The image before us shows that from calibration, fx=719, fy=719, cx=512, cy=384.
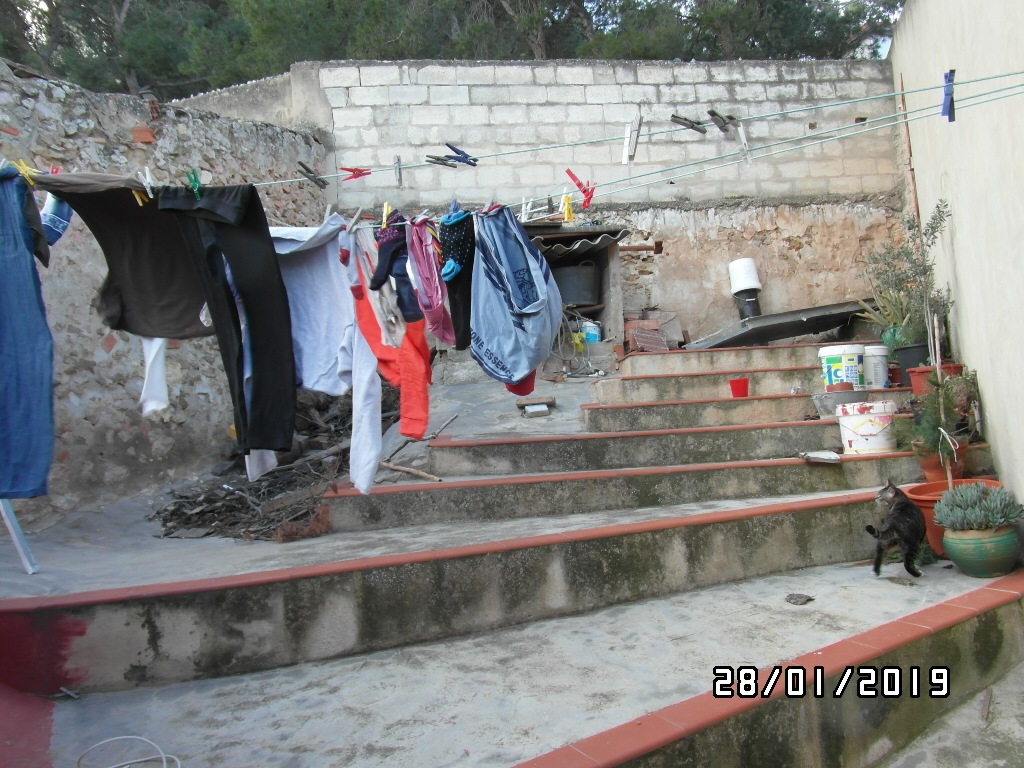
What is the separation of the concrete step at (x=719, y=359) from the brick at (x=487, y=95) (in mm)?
3618

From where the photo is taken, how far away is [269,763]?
215 cm

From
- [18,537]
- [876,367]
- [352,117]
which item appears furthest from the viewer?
[352,117]

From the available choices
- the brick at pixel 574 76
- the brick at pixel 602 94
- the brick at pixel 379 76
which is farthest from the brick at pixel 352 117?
the brick at pixel 602 94

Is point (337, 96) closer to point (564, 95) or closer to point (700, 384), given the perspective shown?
point (564, 95)

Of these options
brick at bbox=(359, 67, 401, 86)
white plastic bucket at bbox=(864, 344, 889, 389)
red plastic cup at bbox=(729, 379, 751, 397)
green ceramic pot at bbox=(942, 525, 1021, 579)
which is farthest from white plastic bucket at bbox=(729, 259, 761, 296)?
green ceramic pot at bbox=(942, 525, 1021, 579)

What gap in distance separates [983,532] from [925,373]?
1.77 m

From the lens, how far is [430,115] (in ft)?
26.3

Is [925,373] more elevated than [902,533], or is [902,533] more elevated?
[925,373]

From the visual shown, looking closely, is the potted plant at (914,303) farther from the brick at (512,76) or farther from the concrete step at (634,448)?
the brick at (512,76)

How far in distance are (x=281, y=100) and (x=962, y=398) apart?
290 inches

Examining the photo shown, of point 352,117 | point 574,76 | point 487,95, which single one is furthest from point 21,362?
point 574,76

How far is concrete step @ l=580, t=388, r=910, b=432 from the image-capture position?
17.4ft

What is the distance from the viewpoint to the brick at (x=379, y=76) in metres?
7.95

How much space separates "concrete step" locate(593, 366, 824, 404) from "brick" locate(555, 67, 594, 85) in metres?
4.14
